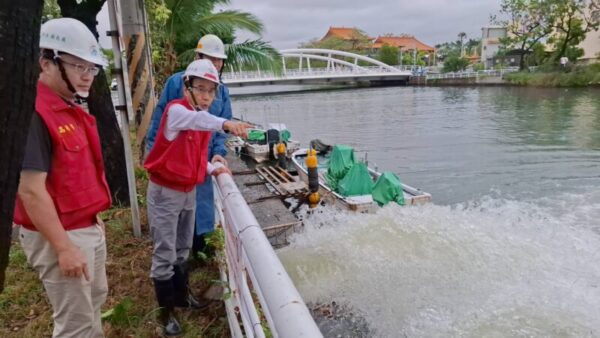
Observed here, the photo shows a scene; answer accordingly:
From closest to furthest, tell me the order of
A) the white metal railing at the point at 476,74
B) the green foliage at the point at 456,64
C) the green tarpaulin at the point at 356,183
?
the green tarpaulin at the point at 356,183, the white metal railing at the point at 476,74, the green foliage at the point at 456,64

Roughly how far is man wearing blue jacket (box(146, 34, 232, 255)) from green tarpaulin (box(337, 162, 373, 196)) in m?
6.37

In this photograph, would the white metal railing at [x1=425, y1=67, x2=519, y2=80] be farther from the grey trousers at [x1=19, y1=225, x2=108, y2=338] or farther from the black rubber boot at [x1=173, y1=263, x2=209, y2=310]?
the grey trousers at [x1=19, y1=225, x2=108, y2=338]

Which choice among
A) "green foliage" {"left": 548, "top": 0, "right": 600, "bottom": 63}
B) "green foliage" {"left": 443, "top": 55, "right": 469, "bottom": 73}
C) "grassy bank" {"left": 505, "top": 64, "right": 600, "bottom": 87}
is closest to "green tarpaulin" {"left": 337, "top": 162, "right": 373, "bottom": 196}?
"grassy bank" {"left": 505, "top": 64, "right": 600, "bottom": 87}

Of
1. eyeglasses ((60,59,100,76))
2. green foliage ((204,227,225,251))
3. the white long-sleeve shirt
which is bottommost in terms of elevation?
green foliage ((204,227,225,251))

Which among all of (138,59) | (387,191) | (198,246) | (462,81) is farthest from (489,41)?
(198,246)

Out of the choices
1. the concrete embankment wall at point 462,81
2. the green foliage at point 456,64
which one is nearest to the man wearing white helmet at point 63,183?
the concrete embankment wall at point 462,81

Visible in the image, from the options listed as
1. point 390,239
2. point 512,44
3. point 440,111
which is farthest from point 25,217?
point 512,44

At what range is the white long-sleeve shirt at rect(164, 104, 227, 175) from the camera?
2.15 m

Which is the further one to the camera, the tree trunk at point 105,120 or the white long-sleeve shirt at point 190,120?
the tree trunk at point 105,120

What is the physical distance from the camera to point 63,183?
1811 millimetres

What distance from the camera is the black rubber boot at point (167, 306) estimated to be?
2.65 metres

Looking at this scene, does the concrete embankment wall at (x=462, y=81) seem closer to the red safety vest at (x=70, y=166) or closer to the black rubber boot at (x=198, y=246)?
the black rubber boot at (x=198, y=246)

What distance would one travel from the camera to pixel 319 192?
10.9m

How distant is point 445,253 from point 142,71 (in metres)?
5.70
